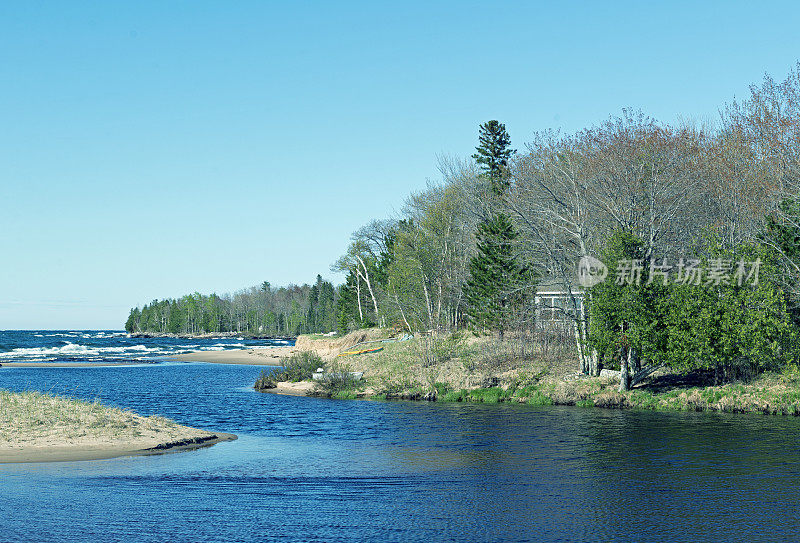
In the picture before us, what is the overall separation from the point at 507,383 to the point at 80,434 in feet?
88.9

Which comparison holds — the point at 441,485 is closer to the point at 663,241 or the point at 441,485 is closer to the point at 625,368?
the point at 625,368

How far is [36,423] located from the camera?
82.1 ft

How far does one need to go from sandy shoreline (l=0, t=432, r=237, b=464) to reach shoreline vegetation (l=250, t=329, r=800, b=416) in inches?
884

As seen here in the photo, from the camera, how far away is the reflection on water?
14.1m

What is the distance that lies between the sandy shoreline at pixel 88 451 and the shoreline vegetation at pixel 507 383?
22.4 m

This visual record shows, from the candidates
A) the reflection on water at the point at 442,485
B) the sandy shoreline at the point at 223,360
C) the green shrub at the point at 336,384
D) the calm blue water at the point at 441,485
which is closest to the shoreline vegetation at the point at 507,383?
the green shrub at the point at 336,384

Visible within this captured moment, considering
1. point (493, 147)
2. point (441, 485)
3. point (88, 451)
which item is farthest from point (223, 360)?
point (441, 485)

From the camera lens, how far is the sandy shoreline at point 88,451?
21.6m

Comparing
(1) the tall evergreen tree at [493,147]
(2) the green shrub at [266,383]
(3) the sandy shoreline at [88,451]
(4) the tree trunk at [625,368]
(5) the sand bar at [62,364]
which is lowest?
(5) the sand bar at [62,364]

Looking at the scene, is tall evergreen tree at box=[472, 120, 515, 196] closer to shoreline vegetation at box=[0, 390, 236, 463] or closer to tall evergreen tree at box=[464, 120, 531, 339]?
tall evergreen tree at box=[464, 120, 531, 339]

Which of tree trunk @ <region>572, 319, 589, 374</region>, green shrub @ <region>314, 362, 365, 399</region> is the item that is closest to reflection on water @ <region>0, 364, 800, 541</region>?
tree trunk @ <region>572, 319, 589, 374</region>

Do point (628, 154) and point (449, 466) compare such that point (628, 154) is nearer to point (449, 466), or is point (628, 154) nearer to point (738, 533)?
point (449, 466)

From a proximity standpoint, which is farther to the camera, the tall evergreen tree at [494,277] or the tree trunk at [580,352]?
the tall evergreen tree at [494,277]

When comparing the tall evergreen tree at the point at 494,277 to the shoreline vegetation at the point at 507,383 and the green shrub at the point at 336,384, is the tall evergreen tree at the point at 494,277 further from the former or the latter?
the green shrub at the point at 336,384
